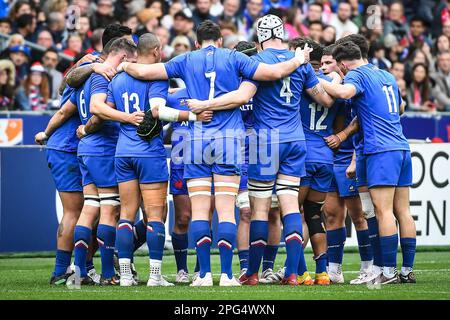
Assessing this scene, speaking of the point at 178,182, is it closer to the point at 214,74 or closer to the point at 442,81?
the point at 214,74

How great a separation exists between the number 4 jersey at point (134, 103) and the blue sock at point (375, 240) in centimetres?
256

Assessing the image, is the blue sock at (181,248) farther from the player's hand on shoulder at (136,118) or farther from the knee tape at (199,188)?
the player's hand on shoulder at (136,118)

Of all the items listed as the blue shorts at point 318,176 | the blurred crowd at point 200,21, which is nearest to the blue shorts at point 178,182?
the blue shorts at point 318,176

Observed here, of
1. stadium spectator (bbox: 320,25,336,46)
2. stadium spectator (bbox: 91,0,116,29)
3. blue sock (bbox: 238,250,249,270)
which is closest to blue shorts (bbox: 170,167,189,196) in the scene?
blue sock (bbox: 238,250,249,270)

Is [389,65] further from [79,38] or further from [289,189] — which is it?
[289,189]

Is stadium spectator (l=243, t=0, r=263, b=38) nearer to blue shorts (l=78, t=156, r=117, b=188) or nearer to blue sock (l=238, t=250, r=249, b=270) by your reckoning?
blue sock (l=238, t=250, r=249, b=270)

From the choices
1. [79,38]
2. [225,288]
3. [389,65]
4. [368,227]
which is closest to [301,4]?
[389,65]

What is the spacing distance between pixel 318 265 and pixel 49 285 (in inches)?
115

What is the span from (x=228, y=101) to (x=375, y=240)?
8.10 ft

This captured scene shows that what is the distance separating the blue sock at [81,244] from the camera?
1178 cm

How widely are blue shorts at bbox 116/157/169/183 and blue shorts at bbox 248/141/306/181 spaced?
3.10ft

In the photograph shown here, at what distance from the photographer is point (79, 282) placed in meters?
11.6

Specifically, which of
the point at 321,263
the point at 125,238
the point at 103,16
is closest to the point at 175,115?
the point at 125,238

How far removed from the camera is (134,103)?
38.1 feet
